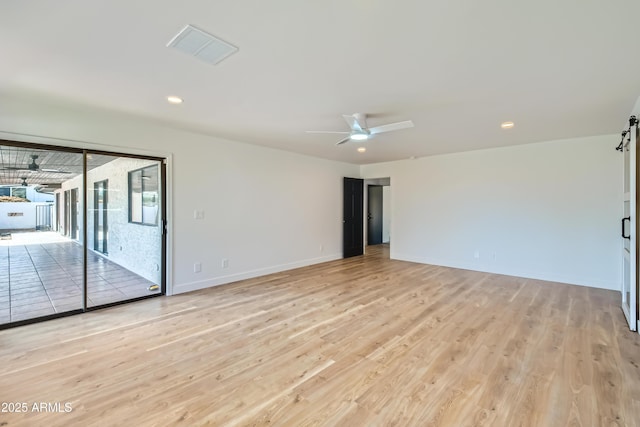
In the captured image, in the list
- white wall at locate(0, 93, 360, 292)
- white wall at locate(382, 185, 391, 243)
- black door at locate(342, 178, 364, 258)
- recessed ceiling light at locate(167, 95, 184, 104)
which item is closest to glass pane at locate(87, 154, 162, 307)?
white wall at locate(0, 93, 360, 292)

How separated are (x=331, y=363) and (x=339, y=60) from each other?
98.3 inches

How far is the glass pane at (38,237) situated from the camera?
350cm

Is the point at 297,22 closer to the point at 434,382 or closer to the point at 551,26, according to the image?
the point at 551,26

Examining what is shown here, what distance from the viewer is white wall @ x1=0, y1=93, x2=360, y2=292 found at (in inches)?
131

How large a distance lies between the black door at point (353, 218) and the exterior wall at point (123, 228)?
14.0 feet

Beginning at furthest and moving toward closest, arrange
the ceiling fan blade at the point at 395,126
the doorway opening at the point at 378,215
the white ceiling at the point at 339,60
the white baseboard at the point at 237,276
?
the doorway opening at the point at 378,215 → the white baseboard at the point at 237,276 → the ceiling fan blade at the point at 395,126 → the white ceiling at the point at 339,60

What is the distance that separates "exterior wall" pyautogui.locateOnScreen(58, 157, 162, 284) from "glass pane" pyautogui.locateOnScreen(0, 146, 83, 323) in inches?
5.7

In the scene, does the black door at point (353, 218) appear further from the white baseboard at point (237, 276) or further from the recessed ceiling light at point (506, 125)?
the recessed ceiling light at point (506, 125)

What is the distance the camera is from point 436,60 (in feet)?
7.23

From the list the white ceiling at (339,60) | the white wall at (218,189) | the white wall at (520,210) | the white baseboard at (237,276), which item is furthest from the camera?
the white wall at (520,210)

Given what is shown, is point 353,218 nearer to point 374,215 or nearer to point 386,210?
point 374,215

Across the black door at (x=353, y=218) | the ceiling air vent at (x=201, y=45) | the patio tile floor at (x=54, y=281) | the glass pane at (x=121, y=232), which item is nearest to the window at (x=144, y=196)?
the glass pane at (x=121, y=232)

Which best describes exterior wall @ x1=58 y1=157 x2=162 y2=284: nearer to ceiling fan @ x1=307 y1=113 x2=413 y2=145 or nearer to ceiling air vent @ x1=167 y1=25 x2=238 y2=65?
ceiling air vent @ x1=167 y1=25 x2=238 y2=65

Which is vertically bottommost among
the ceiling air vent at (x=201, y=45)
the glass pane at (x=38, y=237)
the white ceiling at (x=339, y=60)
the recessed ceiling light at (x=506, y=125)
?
the glass pane at (x=38, y=237)
